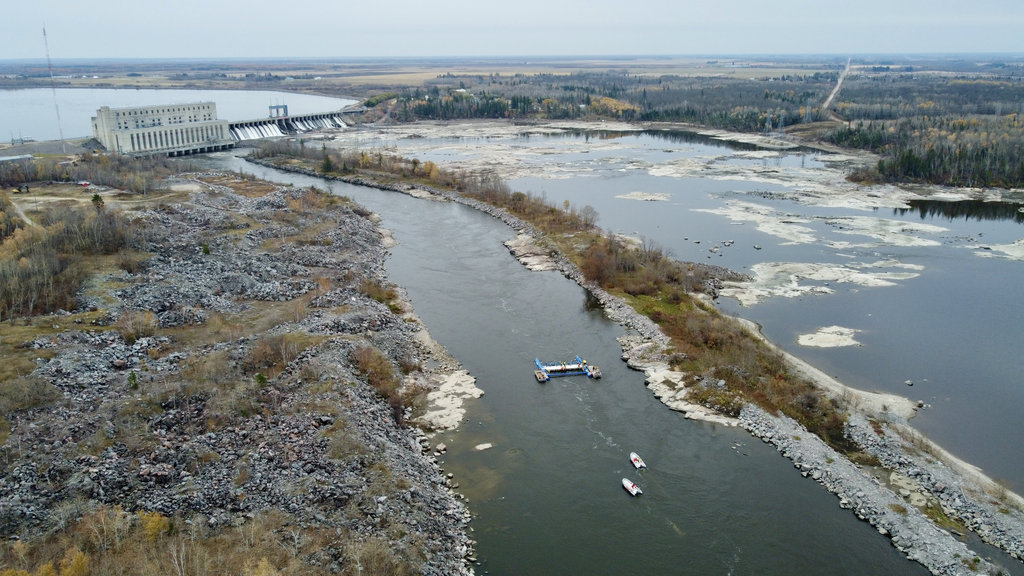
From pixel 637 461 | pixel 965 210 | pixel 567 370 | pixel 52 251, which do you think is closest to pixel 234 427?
pixel 637 461

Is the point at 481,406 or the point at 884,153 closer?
the point at 481,406

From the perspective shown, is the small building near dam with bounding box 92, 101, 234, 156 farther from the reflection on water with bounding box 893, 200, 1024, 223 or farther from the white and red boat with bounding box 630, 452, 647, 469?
the reflection on water with bounding box 893, 200, 1024, 223

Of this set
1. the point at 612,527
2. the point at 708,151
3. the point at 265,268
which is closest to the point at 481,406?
the point at 612,527

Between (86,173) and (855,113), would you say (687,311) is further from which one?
(855,113)

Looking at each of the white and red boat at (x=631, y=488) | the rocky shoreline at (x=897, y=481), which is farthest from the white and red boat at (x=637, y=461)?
the rocky shoreline at (x=897, y=481)

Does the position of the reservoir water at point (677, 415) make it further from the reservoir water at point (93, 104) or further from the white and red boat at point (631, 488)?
the reservoir water at point (93, 104)

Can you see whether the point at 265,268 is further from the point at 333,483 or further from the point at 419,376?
the point at 333,483

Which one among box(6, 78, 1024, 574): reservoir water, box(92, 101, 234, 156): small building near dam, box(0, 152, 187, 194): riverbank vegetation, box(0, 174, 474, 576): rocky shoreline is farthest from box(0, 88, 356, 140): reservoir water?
box(0, 174, 474, 576): rocky shoreline

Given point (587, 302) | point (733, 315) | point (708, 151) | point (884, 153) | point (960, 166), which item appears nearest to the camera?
point (733, 315)
